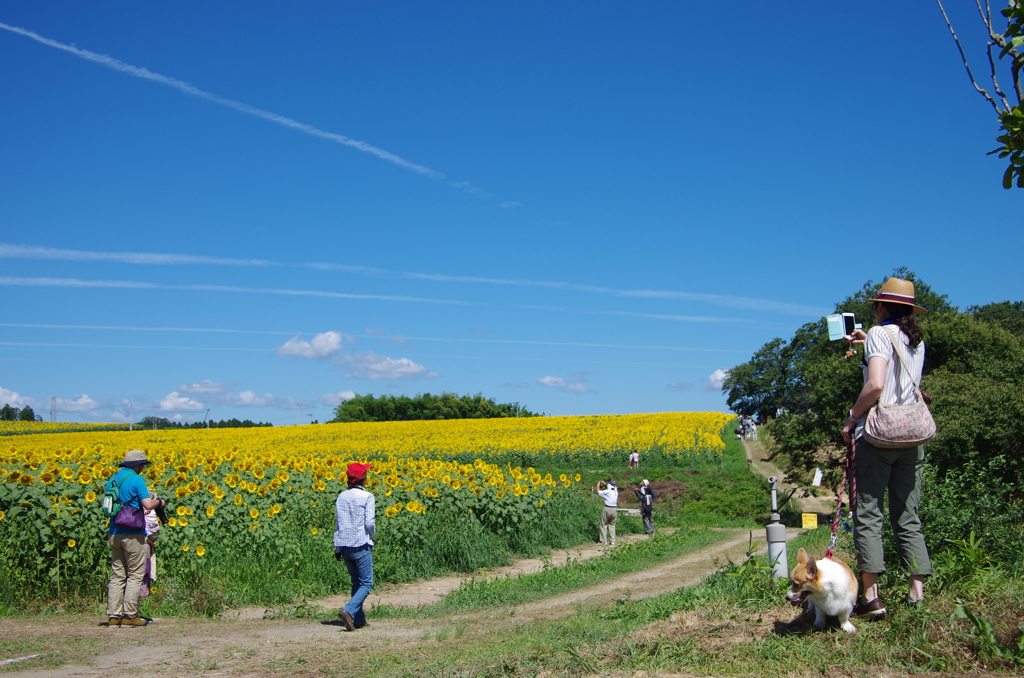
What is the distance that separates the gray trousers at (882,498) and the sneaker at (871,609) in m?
0.21

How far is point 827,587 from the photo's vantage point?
4.66 meters

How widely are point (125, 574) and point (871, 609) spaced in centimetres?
721

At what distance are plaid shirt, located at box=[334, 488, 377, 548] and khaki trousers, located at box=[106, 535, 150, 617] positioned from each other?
2171mm

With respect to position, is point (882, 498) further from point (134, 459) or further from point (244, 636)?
point (134, 459)

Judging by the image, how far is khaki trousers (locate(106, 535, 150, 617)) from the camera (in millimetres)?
8133

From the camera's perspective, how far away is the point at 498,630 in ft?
24.5

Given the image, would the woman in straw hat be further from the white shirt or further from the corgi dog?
the white shirt

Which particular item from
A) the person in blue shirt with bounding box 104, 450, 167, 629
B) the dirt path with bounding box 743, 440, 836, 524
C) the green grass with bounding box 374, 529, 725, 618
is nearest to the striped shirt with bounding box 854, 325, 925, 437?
the green grass with bounding box 374, 529, 725, 618

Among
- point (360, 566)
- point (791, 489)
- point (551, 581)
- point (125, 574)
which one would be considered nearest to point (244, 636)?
point (360, 566)

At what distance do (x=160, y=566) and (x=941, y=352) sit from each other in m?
24.9

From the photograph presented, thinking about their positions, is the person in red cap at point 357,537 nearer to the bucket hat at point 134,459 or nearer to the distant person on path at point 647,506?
the bucket hat at point 134,459

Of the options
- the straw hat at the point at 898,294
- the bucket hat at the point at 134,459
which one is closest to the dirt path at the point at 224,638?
the bucket hat at the point at 134,459

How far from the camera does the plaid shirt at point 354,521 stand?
7.98 m

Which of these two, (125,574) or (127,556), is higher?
(127,556)
